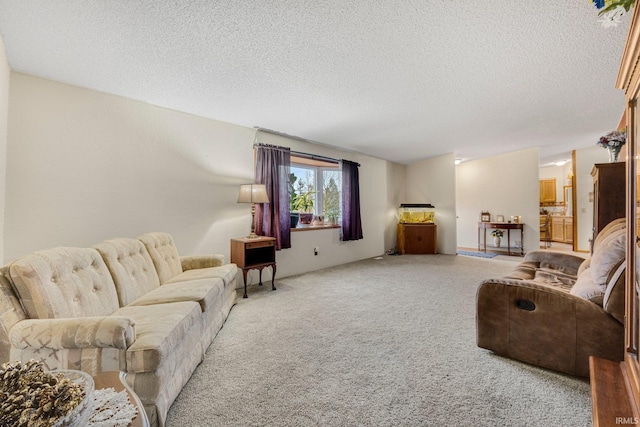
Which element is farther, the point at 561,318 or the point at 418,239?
the point at 418,239

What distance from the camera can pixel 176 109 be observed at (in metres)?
3.25

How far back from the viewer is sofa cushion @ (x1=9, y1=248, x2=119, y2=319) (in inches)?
54.3

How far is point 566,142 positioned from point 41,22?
7.66m

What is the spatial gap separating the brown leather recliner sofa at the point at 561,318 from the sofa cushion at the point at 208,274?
216 cm

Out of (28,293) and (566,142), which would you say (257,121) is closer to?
(28,293)

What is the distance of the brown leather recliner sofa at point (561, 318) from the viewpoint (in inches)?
62.3

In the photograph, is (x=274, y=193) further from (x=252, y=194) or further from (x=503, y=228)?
(x=503, y=228)

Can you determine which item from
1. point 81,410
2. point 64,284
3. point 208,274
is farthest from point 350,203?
point 81,410

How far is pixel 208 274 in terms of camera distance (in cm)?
261

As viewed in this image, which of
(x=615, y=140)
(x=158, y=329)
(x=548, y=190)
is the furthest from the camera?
(x=548, y=190)

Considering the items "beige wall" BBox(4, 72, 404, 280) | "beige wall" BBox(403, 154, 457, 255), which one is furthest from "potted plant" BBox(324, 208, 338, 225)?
"beige wall" BBox(403, 154, 457, 255)

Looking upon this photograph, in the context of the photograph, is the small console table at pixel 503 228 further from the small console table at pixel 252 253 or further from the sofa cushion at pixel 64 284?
the sofa cushion at pixel 64 284

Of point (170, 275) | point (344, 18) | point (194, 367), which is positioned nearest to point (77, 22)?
point (344, 18)

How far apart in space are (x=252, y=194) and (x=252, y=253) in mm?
820
